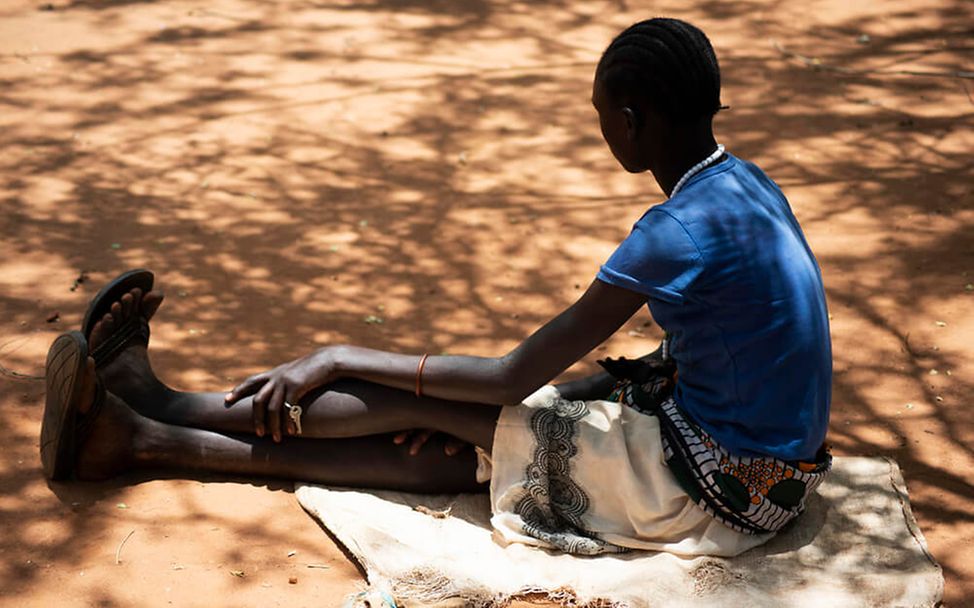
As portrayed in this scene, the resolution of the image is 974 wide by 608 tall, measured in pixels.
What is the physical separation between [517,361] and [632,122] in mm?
640

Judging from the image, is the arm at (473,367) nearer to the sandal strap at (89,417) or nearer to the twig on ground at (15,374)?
the sandal strap at (89,417)

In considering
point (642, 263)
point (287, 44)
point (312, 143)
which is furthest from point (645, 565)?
point (287, 44)

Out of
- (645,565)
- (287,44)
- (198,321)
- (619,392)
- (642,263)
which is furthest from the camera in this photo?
(287,44)

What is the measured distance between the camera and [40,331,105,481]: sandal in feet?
9.39

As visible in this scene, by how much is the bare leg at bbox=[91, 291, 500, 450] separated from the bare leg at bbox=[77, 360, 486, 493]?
0.05 metres

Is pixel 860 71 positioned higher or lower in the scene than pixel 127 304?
lower

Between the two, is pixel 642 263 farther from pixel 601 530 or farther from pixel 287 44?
pixel 287 44

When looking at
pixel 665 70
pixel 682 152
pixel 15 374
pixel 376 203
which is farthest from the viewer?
pixel 376 203

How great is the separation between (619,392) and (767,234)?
67cm

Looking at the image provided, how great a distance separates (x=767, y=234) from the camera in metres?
2.61

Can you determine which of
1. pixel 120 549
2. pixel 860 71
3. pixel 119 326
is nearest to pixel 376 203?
pixel 119 326

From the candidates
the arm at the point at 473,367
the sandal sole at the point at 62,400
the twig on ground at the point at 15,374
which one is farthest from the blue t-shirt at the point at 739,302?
the twig on ground at the point at 15,374

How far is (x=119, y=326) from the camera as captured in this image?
10.6ft

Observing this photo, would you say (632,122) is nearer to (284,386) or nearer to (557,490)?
(557,490)
